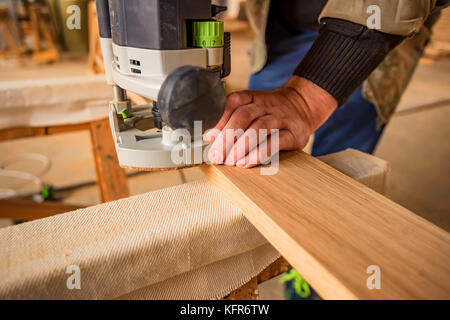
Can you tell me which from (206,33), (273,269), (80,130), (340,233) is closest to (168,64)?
(206,33)

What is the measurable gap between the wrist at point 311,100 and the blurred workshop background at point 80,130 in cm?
47

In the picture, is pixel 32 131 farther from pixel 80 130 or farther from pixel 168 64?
pixel 168 64

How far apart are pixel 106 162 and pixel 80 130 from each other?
0.22 m

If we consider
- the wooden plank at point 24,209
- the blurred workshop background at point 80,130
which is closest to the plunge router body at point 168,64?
the blurred workshop background at point 80,130

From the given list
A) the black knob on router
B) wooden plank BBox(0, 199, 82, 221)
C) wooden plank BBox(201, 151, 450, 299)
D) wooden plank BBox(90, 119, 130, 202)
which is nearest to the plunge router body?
the black knob on router

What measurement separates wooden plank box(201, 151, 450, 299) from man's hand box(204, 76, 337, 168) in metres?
0.03

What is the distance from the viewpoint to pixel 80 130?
135cm

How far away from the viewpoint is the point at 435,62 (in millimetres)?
5984

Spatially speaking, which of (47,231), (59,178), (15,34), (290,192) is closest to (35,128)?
(47,231)

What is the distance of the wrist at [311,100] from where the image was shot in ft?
2.34

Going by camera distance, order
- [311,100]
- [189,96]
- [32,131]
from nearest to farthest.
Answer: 1. [189,96]
2. [311,100]
3. [32,131]

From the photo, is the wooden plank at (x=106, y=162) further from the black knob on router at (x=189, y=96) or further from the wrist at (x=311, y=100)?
the black knob on router at (x=189, y=96)

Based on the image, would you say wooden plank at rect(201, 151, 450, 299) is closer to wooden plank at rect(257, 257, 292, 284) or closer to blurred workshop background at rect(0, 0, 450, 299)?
wooden plank at rect(257, 257, 292, 284)

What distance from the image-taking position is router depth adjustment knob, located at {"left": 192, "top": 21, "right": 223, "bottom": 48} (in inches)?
19.0
